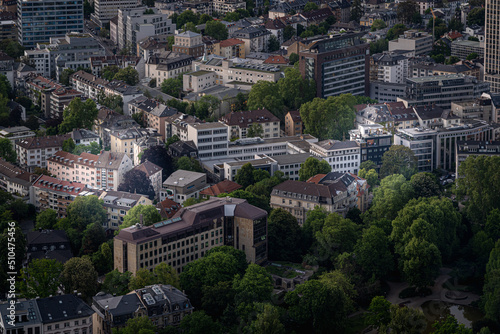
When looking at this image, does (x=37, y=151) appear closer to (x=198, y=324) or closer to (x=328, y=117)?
(x=328, y=117)

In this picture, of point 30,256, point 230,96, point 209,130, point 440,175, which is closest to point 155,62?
point 230,96

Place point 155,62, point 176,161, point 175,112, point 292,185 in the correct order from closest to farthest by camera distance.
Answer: point 292,185
point 176,161
point 175,112
point 155,62

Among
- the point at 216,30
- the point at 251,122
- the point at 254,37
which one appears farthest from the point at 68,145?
the point at 216,30

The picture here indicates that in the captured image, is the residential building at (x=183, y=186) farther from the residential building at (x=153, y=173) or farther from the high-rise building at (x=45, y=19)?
the high-rise building at (x=45, y=19)

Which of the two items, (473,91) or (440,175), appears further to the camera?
(473,91)

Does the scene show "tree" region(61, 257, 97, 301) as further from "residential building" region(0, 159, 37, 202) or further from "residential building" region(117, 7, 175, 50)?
"residential building" region(117, 7, 175, 50)

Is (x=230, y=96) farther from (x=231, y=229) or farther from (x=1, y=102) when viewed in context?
(x=231, y=229)
